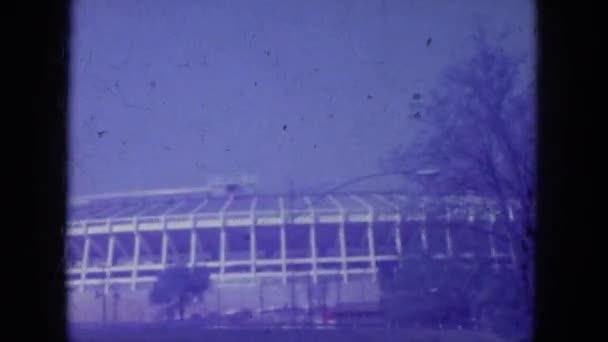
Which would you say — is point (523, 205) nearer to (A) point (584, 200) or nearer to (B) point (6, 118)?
(A) point (584, 200)

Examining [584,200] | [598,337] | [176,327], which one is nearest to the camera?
[598,337]

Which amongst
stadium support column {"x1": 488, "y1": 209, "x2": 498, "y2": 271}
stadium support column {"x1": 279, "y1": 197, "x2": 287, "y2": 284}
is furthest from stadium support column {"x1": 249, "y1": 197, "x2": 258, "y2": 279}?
stadium support column {"x1": 488, "y1": 209, "x2": 498, "y2": 271}

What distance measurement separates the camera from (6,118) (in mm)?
2465

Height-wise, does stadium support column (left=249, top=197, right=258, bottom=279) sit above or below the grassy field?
above

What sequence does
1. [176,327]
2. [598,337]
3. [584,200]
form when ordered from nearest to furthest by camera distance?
[598,337], [584,200], [176,327]

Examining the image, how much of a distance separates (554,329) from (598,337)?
0.18 metres

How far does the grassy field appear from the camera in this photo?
8.08 ft

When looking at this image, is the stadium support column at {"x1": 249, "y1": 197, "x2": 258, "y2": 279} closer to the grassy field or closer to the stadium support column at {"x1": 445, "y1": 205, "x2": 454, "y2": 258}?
the grassy field

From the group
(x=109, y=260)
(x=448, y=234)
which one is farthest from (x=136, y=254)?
(x=448, y=234)

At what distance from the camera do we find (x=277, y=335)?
2.50m

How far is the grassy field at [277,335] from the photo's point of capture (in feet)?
8.08

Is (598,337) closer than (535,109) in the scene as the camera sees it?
Yes

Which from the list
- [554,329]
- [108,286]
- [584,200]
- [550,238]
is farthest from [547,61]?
[108,286]

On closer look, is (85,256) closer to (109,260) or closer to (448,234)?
(109,260)
